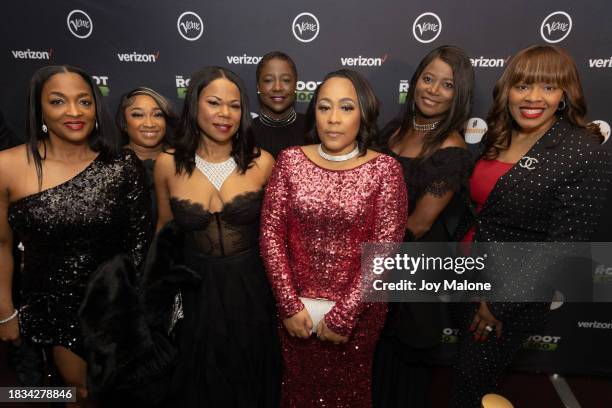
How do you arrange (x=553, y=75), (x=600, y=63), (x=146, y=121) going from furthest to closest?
(x=600, y=63), (x=146, y=121), (x=553, y=75)

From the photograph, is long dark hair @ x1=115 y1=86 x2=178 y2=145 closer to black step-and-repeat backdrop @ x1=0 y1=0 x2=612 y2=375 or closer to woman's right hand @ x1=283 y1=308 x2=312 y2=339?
black step-and-repeat backdrop @ x1=0 y1=0 x2=612 y2=375

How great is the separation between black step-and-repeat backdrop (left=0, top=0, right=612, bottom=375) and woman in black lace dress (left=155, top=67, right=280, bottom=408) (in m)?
1.16

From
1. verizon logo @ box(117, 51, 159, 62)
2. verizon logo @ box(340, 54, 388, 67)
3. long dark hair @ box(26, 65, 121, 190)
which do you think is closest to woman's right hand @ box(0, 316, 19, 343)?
long dark hair @ box(26, 65, 121, 190)

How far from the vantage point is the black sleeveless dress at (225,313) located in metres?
2.08

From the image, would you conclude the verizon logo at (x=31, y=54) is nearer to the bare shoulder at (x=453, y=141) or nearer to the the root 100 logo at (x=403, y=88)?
the the root 100 logo at (x=403, y=88)

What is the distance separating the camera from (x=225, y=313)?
7.11ft

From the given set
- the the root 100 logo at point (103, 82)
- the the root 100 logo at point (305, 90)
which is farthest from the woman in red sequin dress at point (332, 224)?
the the root 100 logo at point (103, 82)

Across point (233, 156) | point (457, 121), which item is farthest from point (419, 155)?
point (233, 156)

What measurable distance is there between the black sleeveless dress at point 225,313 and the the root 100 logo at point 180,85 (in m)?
1.41

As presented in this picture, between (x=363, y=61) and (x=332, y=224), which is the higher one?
(x=363, y=61)

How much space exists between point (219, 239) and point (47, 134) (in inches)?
35.4

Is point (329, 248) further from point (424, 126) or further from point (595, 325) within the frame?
point (595, 325)

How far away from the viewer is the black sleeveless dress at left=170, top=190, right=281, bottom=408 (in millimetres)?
2076

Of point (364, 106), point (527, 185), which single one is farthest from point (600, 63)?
point (364, 106)
